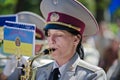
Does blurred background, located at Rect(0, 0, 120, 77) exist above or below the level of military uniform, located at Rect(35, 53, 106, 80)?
below

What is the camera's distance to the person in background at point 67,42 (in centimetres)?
679

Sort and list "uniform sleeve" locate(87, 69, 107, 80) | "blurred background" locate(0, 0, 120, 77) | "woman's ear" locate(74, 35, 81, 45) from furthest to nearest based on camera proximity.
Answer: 1. "blurred background" locate(0, 0, 120, 77)
2. "woman's ear" locate(74, 35, 81, 45)
3. "uniform sleeve" locate(87, 69, 107, 80)

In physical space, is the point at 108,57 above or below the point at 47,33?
below

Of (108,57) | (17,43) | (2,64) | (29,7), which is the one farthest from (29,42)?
(29,7)

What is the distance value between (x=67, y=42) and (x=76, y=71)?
302mm

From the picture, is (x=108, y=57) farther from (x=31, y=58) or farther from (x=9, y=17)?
(x=31, y=58)

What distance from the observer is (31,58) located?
7113 mm

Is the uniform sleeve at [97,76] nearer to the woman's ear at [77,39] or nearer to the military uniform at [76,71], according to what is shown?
the military uniform at [76,71]

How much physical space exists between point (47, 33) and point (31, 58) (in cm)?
37

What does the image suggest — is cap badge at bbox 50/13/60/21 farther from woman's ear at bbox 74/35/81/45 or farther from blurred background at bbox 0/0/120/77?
blurred background at bbox 0/0/120/77

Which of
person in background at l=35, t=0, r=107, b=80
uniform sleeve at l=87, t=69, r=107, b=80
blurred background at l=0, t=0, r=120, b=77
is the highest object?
person in background at l=35, t=0, r=107, b=80

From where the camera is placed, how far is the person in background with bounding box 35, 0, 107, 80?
6.79 meters

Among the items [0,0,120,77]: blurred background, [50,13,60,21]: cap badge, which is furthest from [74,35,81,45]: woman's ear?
[0,0,120,77]: blurred background

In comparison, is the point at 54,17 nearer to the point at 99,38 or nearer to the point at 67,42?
the point at 67,42
